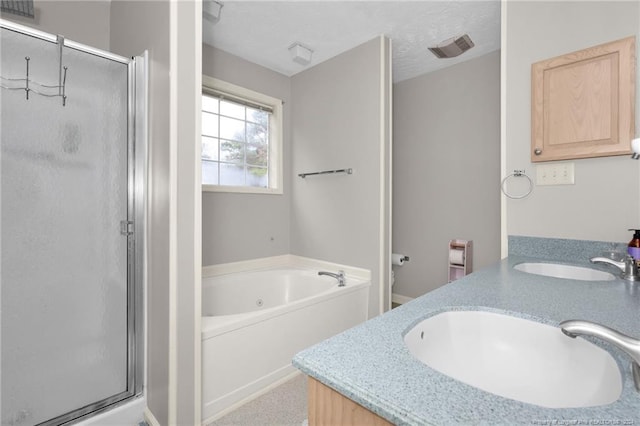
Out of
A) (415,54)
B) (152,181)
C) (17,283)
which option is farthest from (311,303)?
(415,54)

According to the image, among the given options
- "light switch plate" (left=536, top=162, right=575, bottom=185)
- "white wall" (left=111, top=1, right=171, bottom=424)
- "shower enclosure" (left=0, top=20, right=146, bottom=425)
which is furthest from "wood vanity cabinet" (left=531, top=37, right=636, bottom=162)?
"shower enclosure" (left=0, top=20, right=146, bottom=425)

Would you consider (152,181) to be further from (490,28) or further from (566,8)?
(490,28)

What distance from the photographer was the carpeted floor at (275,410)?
151 cm

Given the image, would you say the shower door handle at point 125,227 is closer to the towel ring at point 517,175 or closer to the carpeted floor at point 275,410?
the carpeted floor at point 275,410

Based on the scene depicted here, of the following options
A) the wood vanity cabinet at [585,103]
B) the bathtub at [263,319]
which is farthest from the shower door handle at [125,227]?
the wood vanity cabinet at [585,103]

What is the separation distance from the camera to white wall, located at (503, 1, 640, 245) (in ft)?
4.21

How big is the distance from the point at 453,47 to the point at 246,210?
234cm

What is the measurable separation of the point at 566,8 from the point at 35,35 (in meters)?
2.58

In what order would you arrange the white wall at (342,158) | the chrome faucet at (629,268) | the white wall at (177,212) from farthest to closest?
the white wall at (342,158) < the white wall at (177,212) < the chrome faucet at (629,268)

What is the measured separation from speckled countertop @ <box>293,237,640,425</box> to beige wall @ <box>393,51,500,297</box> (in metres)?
1.79

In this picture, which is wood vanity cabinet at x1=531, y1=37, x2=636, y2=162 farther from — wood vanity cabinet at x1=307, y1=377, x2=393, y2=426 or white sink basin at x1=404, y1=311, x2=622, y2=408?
wood vanity cabinet at x1=307, y1=377, x2=393, y2=426

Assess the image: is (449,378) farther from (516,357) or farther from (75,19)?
(75,19)

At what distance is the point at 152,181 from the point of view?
153 centimetres

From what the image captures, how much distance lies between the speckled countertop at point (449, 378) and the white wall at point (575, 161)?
50 centimetres
